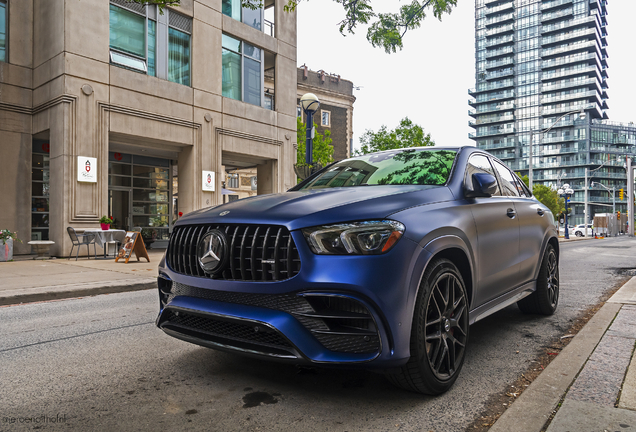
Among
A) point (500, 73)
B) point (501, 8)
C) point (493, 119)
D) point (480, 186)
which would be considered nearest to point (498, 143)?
point (493, 119)

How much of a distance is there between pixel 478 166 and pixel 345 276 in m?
2.27

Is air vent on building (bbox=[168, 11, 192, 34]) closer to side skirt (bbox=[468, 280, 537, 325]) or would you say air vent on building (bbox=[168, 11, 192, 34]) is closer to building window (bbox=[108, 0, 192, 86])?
building window (bbox=[108, 0, 192, 86])

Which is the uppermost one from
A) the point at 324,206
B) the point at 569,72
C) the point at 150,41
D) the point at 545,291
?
the point at 569,72

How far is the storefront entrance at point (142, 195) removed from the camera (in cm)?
1994

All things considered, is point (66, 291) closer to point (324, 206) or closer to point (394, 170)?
point (394, 170)

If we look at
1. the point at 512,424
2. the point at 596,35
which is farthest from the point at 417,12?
the point at 596,35

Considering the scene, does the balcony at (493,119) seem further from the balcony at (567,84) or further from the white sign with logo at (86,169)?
the white sign with logo at (86,169)

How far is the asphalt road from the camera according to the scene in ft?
8.84

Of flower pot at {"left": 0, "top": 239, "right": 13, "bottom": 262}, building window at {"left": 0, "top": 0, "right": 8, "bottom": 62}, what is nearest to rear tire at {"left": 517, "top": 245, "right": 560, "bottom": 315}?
flower pot at {"left": 0, "top": 239, "right": 13, "bottom": 262}

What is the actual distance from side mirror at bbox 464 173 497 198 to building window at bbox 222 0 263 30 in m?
19.4

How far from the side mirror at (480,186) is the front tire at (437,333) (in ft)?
2.42

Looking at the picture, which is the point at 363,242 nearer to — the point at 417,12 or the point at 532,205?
the point at 532,205

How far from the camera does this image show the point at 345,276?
2.61 metres

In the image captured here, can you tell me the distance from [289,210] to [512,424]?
170 centimetres
